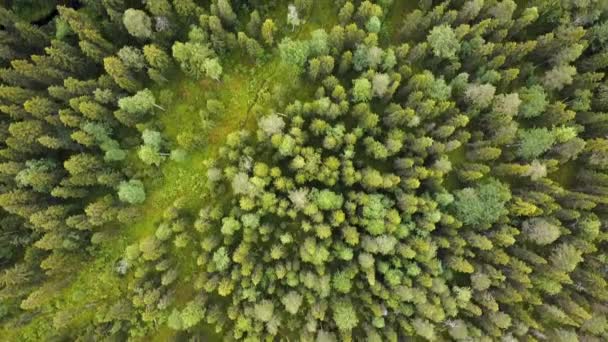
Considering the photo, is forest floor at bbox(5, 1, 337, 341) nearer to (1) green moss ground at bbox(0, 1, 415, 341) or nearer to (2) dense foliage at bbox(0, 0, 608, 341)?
(1) green moss ground at bbox(0, 1, 415, 341)

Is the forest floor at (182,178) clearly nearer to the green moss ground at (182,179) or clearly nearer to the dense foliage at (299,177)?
the green moss ground at (182,179)

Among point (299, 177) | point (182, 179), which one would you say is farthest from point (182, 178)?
point (299, 177)

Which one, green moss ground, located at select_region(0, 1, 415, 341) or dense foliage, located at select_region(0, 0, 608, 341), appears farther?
green moss ground, located at select_region(0, 1, 415, 341)

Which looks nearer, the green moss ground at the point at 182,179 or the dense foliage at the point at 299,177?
the dense foliage at the point at 299,177

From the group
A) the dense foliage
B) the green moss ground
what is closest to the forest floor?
the green moss ground

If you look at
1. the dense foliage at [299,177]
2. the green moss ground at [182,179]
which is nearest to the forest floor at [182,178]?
the green moss ground at [182,179]

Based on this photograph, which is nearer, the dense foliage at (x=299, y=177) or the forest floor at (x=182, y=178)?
the dense foliage at (x=299, y=177)

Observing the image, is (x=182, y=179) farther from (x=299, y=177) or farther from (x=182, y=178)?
(x=299, y=177)

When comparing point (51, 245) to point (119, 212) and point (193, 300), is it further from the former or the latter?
point (193, 300)
